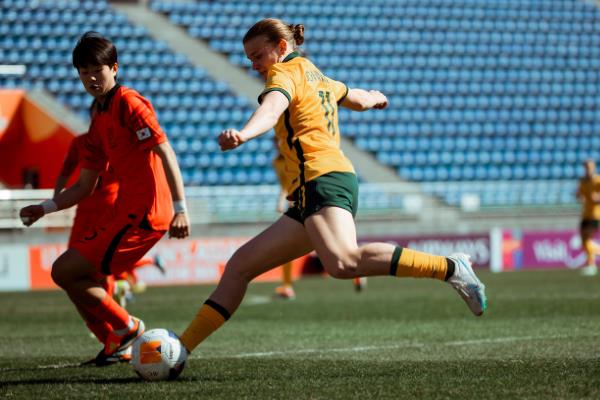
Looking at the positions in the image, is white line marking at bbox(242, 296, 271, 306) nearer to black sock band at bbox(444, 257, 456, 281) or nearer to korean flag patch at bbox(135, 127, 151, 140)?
korean flag patch at bbox(135, 127, 151, 140)

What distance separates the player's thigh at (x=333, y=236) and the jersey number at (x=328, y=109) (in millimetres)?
519

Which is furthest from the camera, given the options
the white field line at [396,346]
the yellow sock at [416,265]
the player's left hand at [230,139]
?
the white field line at [396,346]

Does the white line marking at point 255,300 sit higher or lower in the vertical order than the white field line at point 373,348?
lower

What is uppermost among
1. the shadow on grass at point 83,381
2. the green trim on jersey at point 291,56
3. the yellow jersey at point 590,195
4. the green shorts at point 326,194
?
the green trim on jersey at point 291,56

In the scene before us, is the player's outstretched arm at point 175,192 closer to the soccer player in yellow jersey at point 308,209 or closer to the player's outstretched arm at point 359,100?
the soccer player in yellow jersey at point 308,209

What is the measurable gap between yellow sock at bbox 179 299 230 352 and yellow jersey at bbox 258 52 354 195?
803mm

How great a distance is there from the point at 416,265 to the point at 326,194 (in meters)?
0.64

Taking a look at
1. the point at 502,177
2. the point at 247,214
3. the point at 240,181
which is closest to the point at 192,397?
the point at 247,214

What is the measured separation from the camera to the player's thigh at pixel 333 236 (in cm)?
572

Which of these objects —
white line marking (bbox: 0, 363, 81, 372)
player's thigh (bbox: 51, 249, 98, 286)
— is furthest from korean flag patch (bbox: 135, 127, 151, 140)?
white line marking (bbox: 0, 363, 81, 372)

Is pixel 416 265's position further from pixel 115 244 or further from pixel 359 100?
pixel 115 244

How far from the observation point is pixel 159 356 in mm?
5980

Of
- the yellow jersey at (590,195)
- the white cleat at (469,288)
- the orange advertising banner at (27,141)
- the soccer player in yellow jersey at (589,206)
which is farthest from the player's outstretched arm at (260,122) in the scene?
the orange advertising banner at (27,141)

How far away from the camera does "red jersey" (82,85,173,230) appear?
6.71 metres
